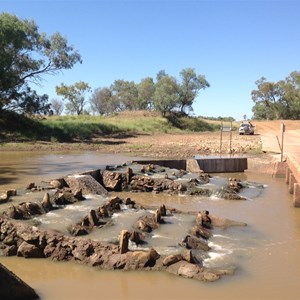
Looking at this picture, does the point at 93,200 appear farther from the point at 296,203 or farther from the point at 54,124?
the point at 54,124

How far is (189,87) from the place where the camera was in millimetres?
60219

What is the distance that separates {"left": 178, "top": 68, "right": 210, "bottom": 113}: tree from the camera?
59.4 m

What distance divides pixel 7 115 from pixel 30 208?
101 feet

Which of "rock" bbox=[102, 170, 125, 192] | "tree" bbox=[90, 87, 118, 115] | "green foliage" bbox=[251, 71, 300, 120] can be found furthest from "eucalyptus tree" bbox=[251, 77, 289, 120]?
"rock" bbox=[102, 170, 125, 192]

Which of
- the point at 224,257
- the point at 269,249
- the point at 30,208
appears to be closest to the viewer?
the point at 224,257

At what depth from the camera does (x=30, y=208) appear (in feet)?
35.2

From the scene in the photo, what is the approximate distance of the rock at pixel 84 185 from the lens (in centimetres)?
1441

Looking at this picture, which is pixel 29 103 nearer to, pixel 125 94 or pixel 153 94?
pixel 153 94

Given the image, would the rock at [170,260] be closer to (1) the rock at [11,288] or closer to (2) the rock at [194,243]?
(2) the rock at [194,243]

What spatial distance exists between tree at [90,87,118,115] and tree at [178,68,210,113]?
3581 cm

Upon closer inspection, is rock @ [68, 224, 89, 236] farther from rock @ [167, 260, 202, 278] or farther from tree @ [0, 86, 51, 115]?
tree @ [0, 86, 51, 115]

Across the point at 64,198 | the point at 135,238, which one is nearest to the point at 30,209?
the point at 64,198

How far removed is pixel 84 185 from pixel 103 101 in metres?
83.5

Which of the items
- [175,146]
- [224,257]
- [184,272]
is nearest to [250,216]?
[224,257]
